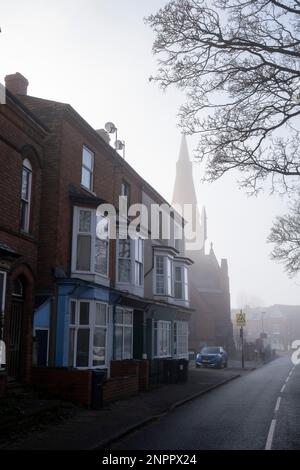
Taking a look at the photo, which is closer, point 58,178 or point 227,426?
point 227,426

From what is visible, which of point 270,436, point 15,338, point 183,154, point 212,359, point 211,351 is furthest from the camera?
point 183,154

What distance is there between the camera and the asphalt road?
964 centimetres

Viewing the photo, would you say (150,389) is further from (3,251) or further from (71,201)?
(3,251)

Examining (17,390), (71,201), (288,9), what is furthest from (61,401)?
(288,9)

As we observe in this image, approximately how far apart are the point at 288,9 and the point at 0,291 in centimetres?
979

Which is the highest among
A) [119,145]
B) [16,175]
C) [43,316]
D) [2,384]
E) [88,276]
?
[119,145]

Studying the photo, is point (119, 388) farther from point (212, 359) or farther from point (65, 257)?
point (212, 359)

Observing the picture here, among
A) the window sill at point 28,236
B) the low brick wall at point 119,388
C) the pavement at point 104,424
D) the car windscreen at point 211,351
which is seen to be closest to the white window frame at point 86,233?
the window sill at point 28,236

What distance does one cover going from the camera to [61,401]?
1408 cm

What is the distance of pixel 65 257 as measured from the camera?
17.9m

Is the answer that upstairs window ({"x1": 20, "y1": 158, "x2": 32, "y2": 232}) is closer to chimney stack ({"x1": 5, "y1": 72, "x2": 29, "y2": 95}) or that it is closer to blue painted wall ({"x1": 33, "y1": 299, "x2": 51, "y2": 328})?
blue painted wall ({"x1": 33, "y1": 299, "x2": 51, "y2": 328})

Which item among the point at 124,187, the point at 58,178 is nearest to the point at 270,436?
the point at 58,178

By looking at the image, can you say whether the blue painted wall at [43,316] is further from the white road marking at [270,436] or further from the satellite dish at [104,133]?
the satellite dish at [104,133]

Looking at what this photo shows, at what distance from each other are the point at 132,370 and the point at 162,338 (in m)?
9.26
